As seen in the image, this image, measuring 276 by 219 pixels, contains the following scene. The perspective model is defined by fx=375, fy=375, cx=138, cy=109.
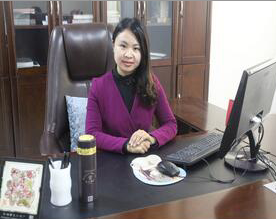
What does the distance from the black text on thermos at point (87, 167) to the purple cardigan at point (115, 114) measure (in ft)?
1.60

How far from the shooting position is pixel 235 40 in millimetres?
3598

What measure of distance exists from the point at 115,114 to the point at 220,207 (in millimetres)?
703

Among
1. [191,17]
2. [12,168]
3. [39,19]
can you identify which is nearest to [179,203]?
[12,168]

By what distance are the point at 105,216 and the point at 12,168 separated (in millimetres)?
285

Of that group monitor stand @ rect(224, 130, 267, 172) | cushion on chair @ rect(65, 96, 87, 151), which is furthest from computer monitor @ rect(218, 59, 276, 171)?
cushion on chair @ rect(65, 96, 87, 151)

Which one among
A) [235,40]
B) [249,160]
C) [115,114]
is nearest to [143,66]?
[115,114]

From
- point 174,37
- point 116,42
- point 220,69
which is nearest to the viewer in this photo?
point 116,42

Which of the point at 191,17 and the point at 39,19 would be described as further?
the point at 191,17

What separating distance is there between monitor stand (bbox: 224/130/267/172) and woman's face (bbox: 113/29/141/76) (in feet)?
1.81

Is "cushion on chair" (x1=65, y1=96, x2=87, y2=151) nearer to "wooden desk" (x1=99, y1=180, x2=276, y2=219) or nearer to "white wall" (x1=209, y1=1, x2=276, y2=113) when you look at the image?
"wooden desk" (x1=99, y1=180, x2=276, y2=219)

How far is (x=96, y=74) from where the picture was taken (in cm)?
203

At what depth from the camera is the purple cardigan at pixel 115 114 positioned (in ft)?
5.30

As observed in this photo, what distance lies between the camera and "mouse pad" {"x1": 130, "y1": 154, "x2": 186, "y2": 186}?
123cm

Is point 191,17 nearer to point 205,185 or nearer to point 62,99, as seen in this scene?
point 62,99
